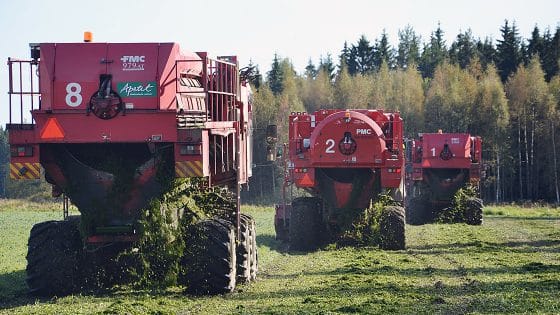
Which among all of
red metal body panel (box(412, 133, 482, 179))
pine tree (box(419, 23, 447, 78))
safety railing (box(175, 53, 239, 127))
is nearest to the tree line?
pine tree (box(419, 23, 447, 78))

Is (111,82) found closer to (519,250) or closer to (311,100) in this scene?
(519,250)

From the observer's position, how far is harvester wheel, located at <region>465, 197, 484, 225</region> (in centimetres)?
3712

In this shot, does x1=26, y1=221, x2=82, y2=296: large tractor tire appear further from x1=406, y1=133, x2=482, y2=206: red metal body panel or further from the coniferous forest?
the coniferous forest

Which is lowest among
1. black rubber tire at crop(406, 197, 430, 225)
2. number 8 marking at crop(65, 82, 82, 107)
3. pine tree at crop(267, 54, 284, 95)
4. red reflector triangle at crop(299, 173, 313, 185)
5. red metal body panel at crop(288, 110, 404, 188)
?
black rubber tire at crop(406, 197, 430, 225)

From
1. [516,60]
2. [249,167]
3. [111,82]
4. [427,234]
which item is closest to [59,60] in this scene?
[111,82]

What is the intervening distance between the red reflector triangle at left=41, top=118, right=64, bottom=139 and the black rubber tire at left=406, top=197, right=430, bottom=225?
25.3 meters

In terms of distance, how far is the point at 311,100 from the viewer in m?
104

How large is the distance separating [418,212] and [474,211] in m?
2.42

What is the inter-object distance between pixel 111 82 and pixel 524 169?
7385 cm

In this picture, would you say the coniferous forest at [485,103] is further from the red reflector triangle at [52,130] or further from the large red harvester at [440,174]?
the red reflector triangle at [52,130]

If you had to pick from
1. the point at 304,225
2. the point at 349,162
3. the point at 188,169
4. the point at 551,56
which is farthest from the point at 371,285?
the point at 551,56

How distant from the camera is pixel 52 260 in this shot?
15180 mm

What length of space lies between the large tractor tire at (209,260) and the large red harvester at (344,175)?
9.72 metres

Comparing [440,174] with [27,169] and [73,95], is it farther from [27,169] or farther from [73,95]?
[27,169]
